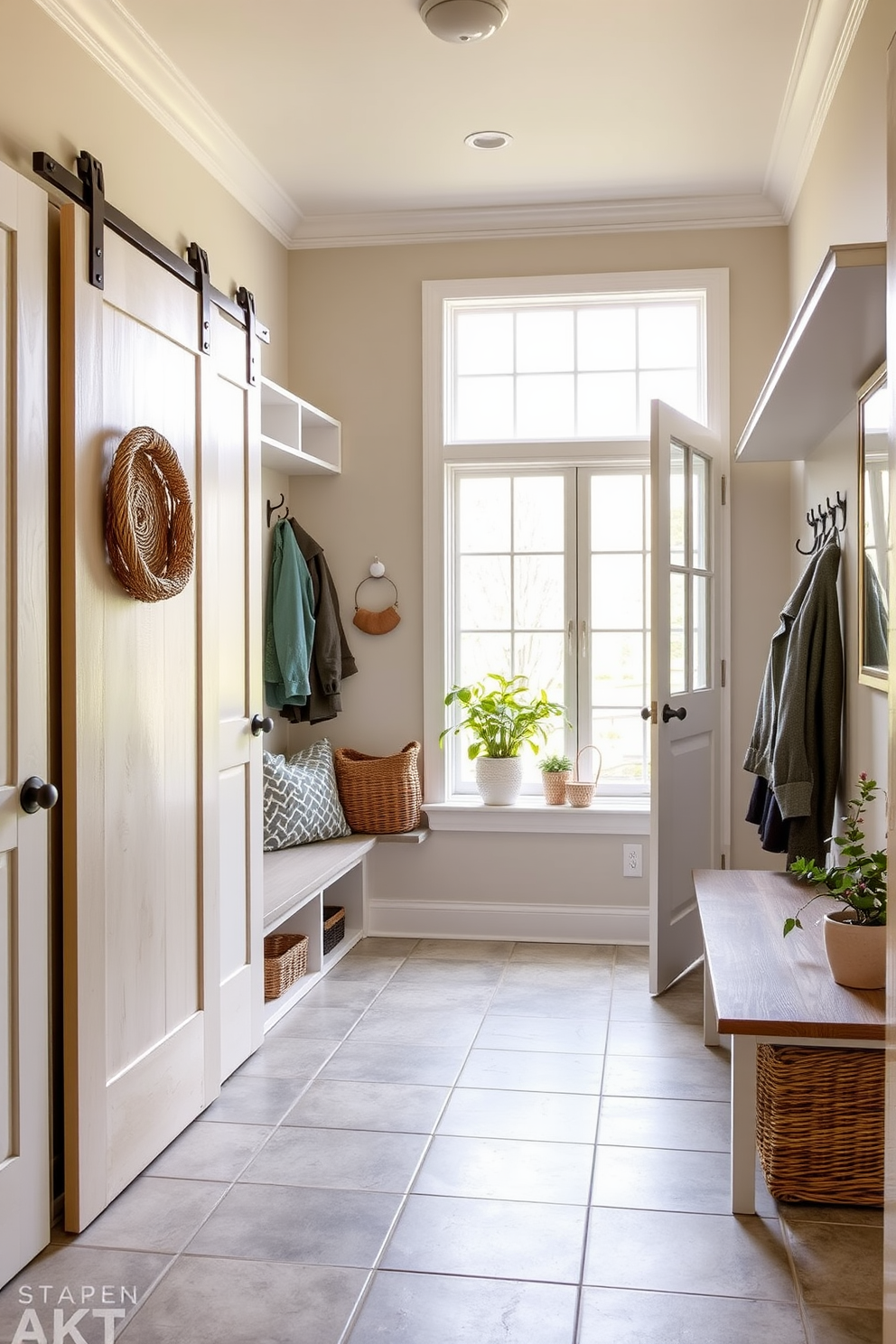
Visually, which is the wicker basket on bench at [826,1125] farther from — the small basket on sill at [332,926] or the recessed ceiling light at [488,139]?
the recessed ceiling light at [488,139]

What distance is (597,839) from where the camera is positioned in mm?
4527

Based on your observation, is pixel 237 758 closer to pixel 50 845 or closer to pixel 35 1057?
pixel 50 845

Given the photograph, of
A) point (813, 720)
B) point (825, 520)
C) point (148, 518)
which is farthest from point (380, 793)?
point (148, 518)

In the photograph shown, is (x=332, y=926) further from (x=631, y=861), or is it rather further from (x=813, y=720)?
(x=813, y=720)

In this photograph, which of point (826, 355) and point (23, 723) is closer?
point (23, 723)

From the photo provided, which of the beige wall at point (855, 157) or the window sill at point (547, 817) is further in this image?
the window sill at point (547, 817)

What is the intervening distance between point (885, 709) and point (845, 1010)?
2.54 feet

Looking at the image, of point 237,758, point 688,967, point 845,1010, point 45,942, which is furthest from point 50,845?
point 688,967

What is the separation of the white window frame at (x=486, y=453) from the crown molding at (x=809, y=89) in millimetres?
460

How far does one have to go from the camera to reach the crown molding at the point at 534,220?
4367 millimetres

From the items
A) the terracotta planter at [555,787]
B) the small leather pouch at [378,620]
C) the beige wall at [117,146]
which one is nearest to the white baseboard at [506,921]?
the terracotta planter at [555,787]

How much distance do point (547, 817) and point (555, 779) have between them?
0.15 metres

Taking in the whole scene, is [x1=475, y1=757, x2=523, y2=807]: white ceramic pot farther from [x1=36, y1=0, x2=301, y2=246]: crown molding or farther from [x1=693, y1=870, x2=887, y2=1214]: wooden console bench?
[x1=36, y1=0, x2=301, y2=246]: crown molding

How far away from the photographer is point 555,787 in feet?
14.9
